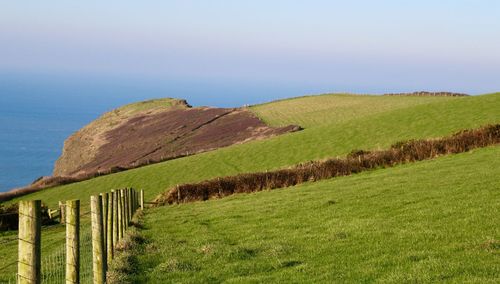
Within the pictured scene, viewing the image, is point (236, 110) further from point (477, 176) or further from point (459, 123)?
point (477, 176)

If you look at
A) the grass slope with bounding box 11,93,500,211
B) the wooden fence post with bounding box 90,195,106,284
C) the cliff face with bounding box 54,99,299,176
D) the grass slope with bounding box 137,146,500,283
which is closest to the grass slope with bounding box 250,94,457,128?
the cliff face with bounding box 54,99,299,176

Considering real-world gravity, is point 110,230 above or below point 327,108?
below

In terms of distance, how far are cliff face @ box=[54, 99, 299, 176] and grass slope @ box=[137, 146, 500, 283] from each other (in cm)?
4390

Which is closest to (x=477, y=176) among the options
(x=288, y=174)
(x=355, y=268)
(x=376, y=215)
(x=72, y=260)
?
(x=376, y=215)

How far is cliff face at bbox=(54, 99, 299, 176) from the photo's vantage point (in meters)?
80.6

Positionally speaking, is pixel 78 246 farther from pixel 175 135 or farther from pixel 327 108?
pixel 327 108

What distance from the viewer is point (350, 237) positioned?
61.7 ft

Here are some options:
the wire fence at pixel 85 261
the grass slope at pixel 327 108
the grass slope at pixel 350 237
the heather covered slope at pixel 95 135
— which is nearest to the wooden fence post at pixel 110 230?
the wire fence at pixel 85 261

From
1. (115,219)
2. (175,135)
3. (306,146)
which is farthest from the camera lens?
(175,135)

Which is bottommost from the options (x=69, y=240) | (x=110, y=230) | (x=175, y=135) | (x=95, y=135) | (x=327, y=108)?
(x=110, y=230)

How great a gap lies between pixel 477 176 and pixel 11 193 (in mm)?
49424

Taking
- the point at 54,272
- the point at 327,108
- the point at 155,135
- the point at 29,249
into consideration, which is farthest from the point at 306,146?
the point at 29,249

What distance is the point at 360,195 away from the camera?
91.7 feet

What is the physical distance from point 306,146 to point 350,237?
40334 millimetres
